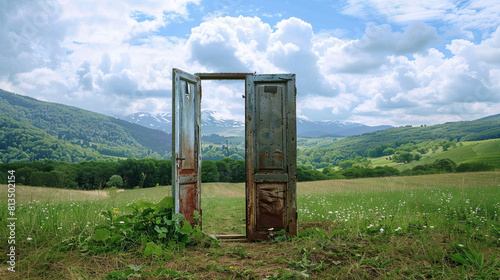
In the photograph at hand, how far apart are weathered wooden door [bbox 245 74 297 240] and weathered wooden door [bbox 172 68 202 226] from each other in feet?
3.75

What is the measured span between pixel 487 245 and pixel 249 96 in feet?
17.8

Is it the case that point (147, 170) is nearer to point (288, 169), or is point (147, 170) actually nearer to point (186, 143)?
point (186, 143)

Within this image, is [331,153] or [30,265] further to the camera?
[331,153]

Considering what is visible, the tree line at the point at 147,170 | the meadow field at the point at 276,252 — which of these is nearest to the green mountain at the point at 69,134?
the tree line at the point at 147,170

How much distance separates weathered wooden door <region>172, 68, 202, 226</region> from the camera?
19.5 feet

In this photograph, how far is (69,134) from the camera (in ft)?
217

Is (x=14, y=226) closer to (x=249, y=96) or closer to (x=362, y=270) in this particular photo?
(x=249, y=96)

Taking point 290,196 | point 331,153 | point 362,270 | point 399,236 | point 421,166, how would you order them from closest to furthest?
1. point 362,270
2. point 399,236
3. point 290,196
4. point 421,166
5. point 331,153

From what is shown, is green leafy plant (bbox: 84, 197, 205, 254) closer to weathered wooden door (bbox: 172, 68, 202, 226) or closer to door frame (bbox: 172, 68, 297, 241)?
weathered wooden door (bbox: 172, 68, 202, 226)

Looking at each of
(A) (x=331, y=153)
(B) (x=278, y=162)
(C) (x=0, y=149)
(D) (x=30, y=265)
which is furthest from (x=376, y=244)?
(A) (x=331, y=153)

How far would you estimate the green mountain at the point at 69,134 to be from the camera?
39.2m

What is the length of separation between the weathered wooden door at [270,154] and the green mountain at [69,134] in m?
36.1

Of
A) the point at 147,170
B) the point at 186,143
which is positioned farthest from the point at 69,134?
the point at 186,143

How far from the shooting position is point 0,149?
30312 mm
